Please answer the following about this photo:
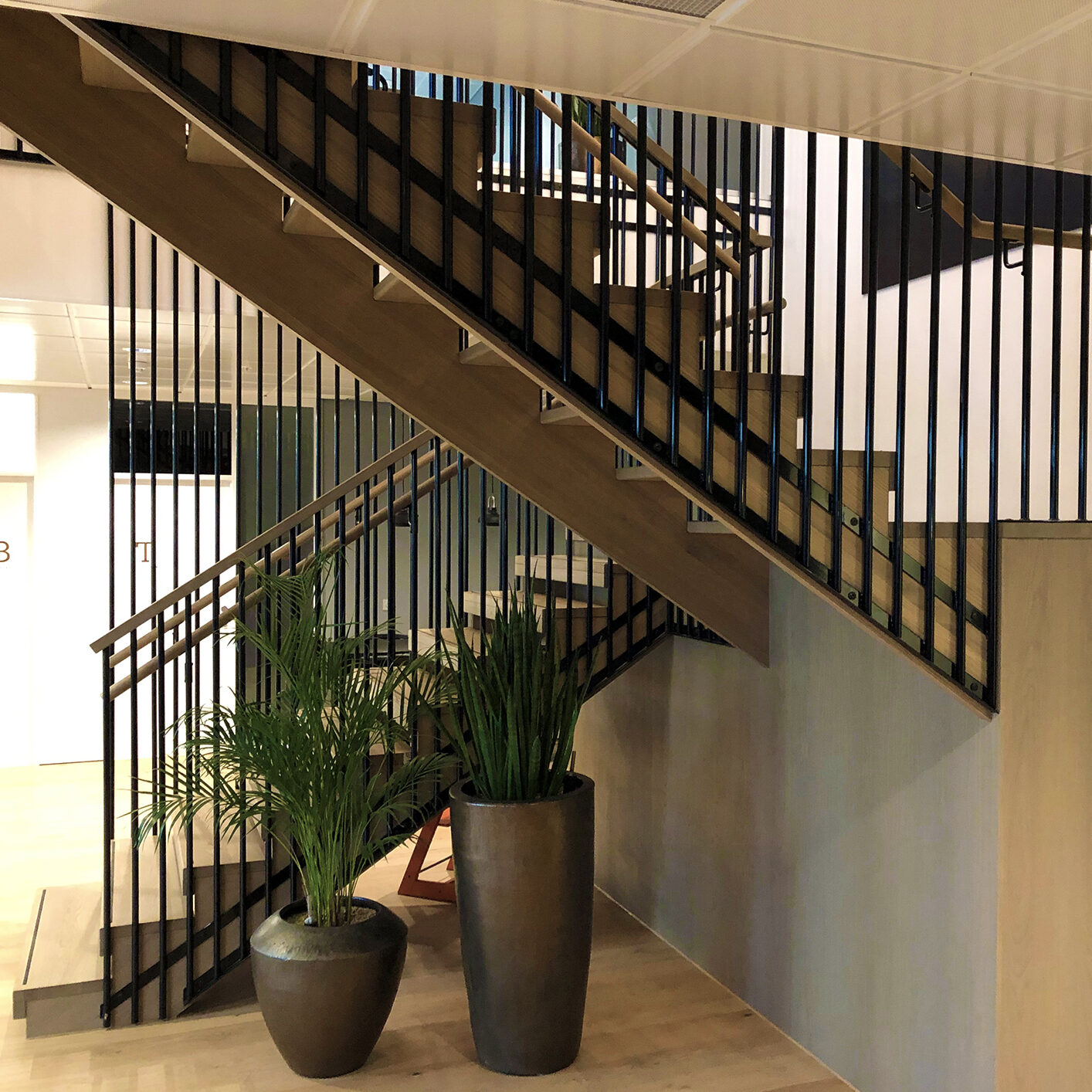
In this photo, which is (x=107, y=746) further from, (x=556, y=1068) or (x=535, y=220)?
(x=535, y=220)

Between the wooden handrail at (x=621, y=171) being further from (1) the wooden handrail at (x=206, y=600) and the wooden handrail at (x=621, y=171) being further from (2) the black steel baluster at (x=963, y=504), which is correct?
(1) the wooden handrail at (x=206, y=600)

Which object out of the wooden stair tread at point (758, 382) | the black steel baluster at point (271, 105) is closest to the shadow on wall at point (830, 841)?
the wooden stair tread at point (758, 382)

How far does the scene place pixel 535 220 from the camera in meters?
2.42

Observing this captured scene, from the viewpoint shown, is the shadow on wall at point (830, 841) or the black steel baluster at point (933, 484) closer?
the black steel baluster at point (933, 484)

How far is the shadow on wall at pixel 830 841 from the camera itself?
2693 millimetres

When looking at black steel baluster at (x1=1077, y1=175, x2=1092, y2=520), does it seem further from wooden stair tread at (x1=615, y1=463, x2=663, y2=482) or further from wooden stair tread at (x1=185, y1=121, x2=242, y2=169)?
wooden stair tread at (x1=185, y1=121, x2=242, y2=169)

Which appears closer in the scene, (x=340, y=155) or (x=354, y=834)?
(x=340, y=155)

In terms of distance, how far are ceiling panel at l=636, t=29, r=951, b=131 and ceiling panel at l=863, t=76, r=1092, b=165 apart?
0.08m

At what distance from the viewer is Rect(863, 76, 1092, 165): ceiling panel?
1.97m

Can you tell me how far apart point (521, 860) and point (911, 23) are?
7.26ft

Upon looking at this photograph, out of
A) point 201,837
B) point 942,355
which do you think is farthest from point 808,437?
point 201,837

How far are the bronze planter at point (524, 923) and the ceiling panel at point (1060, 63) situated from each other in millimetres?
2085

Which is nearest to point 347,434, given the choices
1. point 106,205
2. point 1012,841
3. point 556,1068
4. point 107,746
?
point 106,205

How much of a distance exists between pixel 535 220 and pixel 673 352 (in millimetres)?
414
